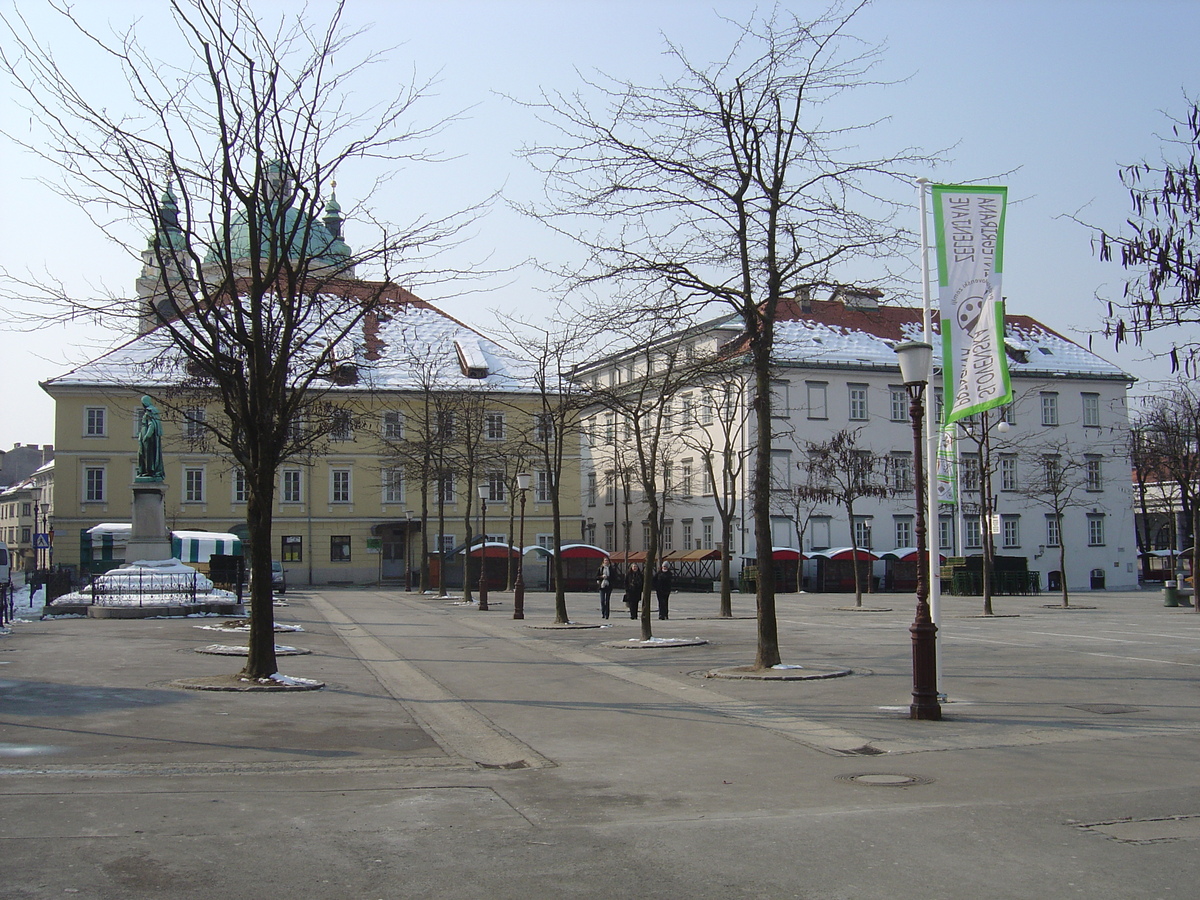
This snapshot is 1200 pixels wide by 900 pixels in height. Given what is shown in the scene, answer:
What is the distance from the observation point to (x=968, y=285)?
14.7 meters

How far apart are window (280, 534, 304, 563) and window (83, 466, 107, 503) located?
34.2ft

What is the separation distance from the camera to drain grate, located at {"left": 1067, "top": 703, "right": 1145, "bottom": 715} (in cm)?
1313

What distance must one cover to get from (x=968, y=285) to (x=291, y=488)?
57953 millimetres

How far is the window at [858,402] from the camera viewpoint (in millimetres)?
64562

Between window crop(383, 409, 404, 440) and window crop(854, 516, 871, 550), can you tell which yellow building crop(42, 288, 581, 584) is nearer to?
window crop(383, 409, 404, 440)

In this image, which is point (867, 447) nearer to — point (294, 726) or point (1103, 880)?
point (294, 726)

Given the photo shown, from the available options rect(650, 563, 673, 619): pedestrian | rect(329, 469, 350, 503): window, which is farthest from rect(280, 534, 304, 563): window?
rect(650, 563, 673, 619): pedestrian

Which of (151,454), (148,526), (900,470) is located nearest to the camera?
(148,526)

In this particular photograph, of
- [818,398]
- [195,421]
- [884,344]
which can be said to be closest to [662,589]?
[195,421]

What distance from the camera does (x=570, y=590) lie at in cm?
5900

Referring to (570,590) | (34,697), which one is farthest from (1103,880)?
(570,590)

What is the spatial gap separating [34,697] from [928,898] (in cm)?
1145

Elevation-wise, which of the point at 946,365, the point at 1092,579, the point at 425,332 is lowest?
the point at 1092,579

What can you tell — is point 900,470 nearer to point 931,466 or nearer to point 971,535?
point 971,535
